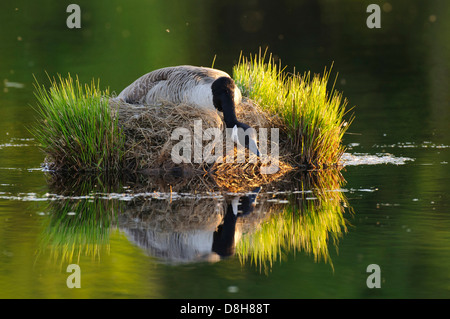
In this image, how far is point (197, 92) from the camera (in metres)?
14.1

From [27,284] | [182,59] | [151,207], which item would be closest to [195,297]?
[27,284]

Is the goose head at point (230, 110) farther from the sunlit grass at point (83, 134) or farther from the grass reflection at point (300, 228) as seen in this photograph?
the sunlit grass at point (83, 134)

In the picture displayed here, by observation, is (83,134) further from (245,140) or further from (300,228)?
(300,228)

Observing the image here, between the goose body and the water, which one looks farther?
the goose body

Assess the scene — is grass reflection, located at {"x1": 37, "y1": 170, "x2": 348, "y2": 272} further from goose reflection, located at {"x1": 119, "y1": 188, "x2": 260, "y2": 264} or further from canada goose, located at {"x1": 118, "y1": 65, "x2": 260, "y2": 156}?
canada goose, located at {"x1": 118, "y1": 65, "x2": 260, "y2": 156}

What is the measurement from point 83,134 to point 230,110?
2393 millimetres

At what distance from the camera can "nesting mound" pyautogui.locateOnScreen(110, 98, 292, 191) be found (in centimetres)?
1340

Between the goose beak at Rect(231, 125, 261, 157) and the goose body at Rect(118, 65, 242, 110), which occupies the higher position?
the goose body at Rect(118, 65, 242, 110)

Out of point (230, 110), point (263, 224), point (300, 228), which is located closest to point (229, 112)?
point (230, 110)

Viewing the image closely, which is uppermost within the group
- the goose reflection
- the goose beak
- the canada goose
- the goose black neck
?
the canada goose

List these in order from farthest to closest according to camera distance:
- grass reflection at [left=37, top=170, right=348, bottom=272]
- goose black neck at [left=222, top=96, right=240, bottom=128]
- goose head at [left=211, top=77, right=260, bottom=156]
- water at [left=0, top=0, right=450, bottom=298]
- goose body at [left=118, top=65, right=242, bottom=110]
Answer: goose body at [left=118, top=65, right=242, bottom=110] < goose black neck at [left=222, top=96, right=240, bottom=128] < goose head at [left=211, top=77, right=260, bottom=156] < grass reflection at [left=37, top=170, right=348, bottom=272] < water at [left=0, top=0, right=450, bottom=298]

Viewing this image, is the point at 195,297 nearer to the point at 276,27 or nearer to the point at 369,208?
the point at 369,208

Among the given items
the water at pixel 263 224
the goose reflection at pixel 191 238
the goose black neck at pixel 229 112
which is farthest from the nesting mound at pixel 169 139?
the goose reflection at pixel 191 238

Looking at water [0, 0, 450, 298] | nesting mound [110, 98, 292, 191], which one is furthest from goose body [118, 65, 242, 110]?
water [0, 0, 450, 298]
